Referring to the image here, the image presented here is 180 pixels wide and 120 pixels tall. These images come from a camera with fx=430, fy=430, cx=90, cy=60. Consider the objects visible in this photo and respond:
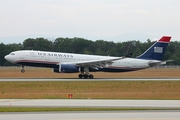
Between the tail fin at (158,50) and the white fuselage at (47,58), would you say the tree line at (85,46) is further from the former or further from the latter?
the white fuselage at (47,58)

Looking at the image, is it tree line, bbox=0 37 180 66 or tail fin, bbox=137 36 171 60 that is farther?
tree line, bbox=0 37 180 66

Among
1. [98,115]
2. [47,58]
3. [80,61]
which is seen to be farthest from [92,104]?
[80,61]

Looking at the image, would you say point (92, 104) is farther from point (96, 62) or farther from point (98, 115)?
point (96, 62)

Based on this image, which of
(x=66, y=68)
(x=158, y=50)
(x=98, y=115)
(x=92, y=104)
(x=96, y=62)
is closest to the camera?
(x=98, y=115)

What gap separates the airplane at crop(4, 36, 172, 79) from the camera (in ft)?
180

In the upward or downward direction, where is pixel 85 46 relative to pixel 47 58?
upward

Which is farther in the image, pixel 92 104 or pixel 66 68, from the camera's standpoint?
pixel 66 68

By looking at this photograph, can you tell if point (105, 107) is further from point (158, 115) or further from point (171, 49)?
point (171, 49)

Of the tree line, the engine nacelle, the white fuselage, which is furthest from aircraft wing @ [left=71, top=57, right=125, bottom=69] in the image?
the tree line

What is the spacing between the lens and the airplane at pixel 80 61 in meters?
54.7

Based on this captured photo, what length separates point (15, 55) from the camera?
56156 mm

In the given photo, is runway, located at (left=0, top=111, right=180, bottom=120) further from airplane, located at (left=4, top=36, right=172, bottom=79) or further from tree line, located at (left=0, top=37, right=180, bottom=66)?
tree line, located at (left=0, top=37, right=180, bottom=66)

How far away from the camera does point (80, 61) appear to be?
56375mm

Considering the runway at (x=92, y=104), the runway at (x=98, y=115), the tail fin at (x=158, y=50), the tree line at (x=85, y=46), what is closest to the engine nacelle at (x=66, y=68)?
the tail fin at (x=158, y=50)
